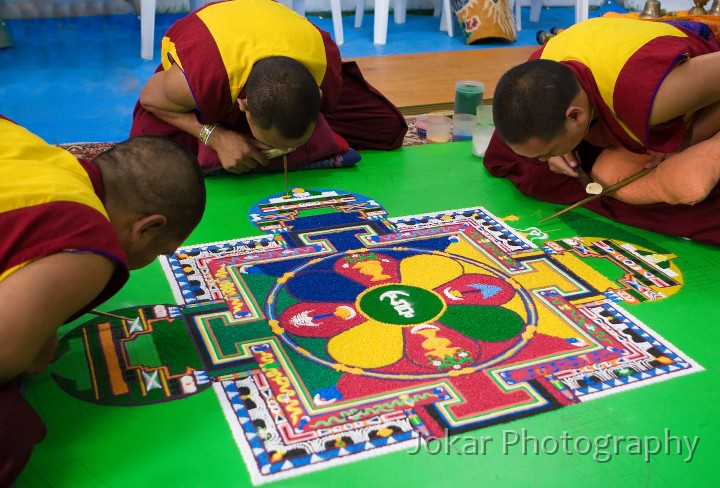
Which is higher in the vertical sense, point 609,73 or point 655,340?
point 609,73

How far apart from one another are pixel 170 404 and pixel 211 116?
1.23 m

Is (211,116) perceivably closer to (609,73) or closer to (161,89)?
(161,89)

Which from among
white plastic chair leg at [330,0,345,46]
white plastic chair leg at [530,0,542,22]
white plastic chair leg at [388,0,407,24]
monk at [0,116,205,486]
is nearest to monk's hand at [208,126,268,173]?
monk at [0,116,205,486]

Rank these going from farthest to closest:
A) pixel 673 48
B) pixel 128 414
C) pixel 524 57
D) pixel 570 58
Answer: pixel 524 57, pixel 570 58, pixel 673 48, pixel 128 414

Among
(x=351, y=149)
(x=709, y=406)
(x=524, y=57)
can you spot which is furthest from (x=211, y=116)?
(x=524, y=57)

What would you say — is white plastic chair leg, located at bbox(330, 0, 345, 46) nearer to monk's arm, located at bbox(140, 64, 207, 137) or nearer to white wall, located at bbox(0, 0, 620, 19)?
white wall, located at bbox(0, 0, 620, 19)

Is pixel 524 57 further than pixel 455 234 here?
Yes

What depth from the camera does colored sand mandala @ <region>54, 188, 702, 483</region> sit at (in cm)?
160

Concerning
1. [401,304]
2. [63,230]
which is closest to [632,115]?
[401,304]

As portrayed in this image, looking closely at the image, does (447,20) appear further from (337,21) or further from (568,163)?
(568,163)

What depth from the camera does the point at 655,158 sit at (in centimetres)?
248

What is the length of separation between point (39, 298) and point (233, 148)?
1415mm

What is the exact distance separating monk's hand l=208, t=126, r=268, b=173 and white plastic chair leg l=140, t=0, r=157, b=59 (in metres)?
2.59

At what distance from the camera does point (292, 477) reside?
143cm
